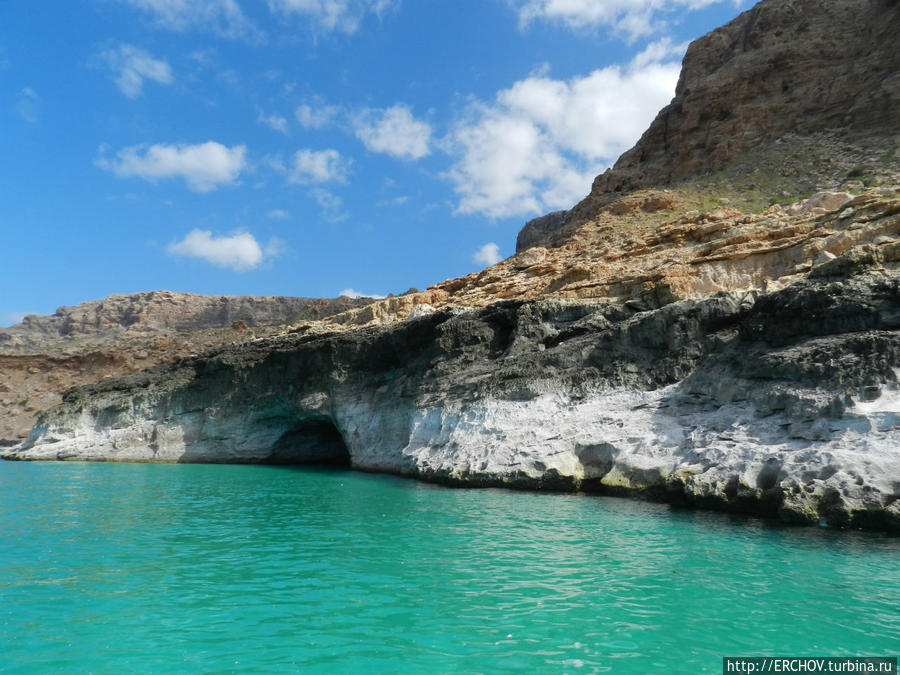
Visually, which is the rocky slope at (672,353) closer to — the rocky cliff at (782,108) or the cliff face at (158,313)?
the rocky cliff at (782,108)

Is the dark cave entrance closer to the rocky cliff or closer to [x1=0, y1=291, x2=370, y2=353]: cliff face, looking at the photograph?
the rocky cliff

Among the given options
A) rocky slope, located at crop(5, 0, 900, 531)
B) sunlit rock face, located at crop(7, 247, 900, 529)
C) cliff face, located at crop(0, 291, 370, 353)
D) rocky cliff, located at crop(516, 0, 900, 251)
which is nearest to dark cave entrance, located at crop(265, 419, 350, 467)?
rocky slope, located at crop(5, 0, 900, 531)

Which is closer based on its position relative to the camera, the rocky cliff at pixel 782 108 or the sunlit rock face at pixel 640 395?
the sunlit rock face at pixel 640 395

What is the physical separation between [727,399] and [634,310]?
7735 mm

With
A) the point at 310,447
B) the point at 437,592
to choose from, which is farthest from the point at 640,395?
the point at 310,447

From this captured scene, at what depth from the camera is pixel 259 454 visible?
129ft

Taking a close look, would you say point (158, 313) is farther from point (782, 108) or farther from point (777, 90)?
point (782, 108)

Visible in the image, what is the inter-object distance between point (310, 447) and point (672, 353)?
1166 inches

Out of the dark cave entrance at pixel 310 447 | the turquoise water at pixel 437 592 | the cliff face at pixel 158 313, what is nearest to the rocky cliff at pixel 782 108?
the dark cave entrance at pixel 310 447

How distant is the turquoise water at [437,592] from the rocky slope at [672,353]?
2535 mm

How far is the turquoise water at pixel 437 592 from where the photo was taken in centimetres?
636

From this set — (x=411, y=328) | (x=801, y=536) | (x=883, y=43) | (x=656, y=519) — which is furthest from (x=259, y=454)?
(x=883, y=43)

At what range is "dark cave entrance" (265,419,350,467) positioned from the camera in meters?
39.7

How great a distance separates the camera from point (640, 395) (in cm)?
1959
